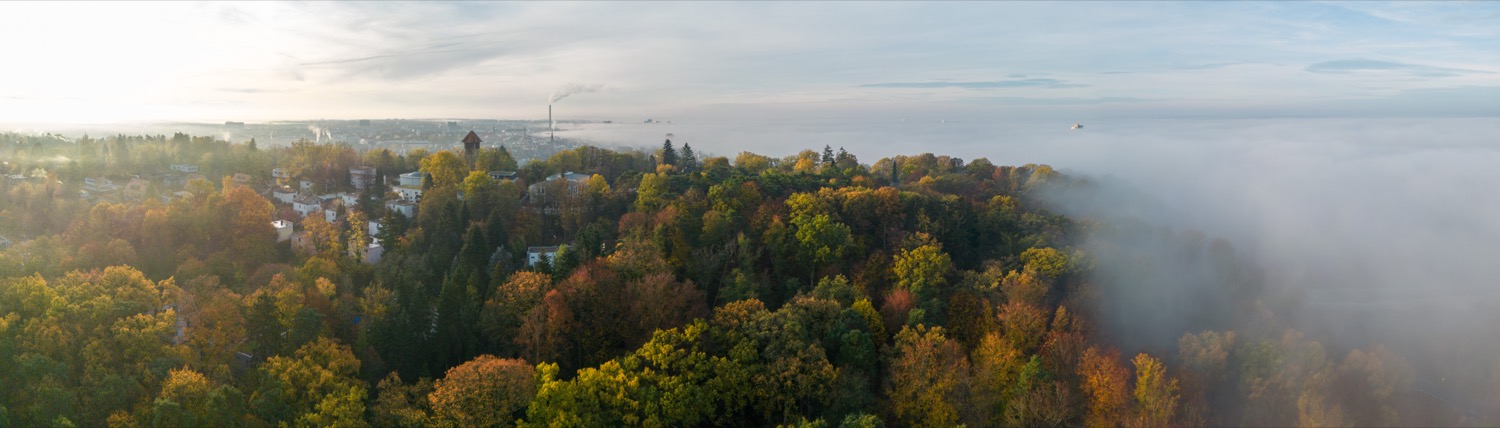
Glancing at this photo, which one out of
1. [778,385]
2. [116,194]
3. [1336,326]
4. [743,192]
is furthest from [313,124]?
[1336,326]

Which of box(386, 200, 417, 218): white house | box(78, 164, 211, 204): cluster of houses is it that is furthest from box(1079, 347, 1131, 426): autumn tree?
box(78, 164, 211, 204): cluster of houses

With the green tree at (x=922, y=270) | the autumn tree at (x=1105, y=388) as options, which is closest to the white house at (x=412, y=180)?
the green tree at (x=922, y=270)

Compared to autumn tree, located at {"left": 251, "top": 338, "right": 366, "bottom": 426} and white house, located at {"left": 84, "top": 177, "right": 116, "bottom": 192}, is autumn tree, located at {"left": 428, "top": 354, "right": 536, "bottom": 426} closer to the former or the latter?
autumn tree, located at {"left": 251, "top": 338, "right": 366, "bottom": 426}

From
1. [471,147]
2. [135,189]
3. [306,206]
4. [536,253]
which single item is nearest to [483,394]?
[536,253]

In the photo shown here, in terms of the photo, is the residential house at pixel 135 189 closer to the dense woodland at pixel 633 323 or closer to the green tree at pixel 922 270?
the dense woodland at pixel 633 323

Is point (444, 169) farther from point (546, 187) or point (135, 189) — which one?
point (135, 189)

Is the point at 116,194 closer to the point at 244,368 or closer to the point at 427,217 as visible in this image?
the point at 427,217

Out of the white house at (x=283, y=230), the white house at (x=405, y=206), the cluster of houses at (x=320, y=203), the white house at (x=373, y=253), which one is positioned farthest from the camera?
the white house at (x=405, y=206)
